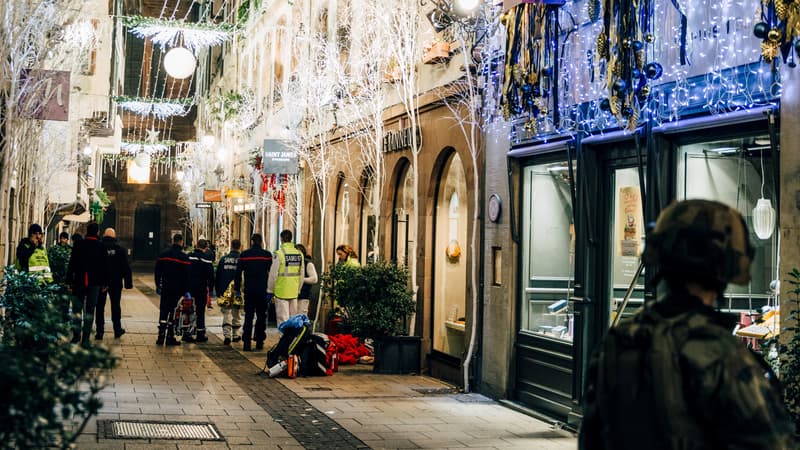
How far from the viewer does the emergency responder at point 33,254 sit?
1501 cm

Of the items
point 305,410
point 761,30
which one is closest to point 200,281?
point 305,410

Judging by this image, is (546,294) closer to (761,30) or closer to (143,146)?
(761,30)

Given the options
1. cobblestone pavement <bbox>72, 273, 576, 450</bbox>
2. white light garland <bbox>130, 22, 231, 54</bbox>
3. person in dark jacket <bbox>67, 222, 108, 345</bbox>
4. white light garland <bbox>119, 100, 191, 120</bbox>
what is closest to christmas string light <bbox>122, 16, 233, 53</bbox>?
white light garland <bbox>130, 22, 231, 54</bbox>

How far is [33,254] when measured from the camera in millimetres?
15094

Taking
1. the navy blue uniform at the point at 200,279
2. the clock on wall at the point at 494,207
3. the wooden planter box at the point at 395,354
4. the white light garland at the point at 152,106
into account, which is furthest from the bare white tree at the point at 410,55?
the white light garland at the point at 152,106

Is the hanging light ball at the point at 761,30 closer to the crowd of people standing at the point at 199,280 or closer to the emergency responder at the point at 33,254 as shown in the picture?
the emergency responder at the point at 33,254

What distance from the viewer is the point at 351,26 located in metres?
20.8

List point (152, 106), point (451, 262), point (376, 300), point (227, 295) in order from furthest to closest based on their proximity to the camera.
Result: point (152, 106) < point (227, 295) < point (451, 262) < point (376, 300)

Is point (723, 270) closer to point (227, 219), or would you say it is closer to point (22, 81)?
point (22, 81)

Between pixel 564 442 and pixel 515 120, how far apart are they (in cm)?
437

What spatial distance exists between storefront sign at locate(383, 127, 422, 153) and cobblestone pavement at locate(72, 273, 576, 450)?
376 centimetres

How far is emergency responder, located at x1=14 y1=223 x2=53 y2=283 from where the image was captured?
1501 centimetres

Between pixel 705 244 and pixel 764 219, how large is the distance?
608cm

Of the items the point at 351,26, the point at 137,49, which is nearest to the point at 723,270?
the point at 351,26
